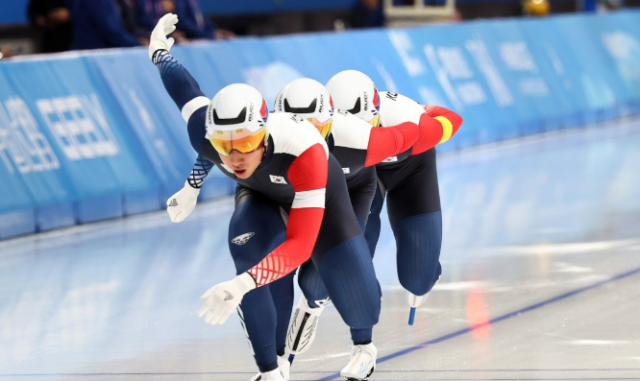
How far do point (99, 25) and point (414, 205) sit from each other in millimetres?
5186

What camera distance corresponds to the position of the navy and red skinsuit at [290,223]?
4.47m

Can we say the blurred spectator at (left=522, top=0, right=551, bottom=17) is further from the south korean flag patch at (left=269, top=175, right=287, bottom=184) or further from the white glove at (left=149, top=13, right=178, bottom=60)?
the south korean flag patch at (left=269, top=175, right=287, bottom=184)

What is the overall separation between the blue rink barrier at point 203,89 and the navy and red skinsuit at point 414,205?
139 inches

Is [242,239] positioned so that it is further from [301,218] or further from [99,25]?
[99,25]

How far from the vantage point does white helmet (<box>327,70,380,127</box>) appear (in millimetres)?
5465

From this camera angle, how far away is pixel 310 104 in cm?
497

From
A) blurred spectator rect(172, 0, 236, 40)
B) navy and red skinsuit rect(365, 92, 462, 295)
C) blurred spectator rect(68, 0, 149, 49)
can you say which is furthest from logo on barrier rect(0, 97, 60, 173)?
navy and red skinsuit rect(365, 92, 462, 295)

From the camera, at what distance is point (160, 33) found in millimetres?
5324

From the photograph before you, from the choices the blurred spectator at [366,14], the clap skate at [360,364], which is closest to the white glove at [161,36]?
the clap skate at [360,364]

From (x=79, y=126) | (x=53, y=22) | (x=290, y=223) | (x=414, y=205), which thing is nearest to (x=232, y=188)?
(x=79, y=126)

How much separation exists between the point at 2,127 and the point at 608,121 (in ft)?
35.4

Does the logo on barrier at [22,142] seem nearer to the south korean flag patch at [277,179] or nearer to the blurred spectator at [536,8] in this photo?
the south korean flag patch at [277,179]

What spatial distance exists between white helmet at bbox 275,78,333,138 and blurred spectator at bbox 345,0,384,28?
1045 cm

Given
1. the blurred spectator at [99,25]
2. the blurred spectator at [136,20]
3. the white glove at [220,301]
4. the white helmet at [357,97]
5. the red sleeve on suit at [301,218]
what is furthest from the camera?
the blurred spectator at [136,20]
